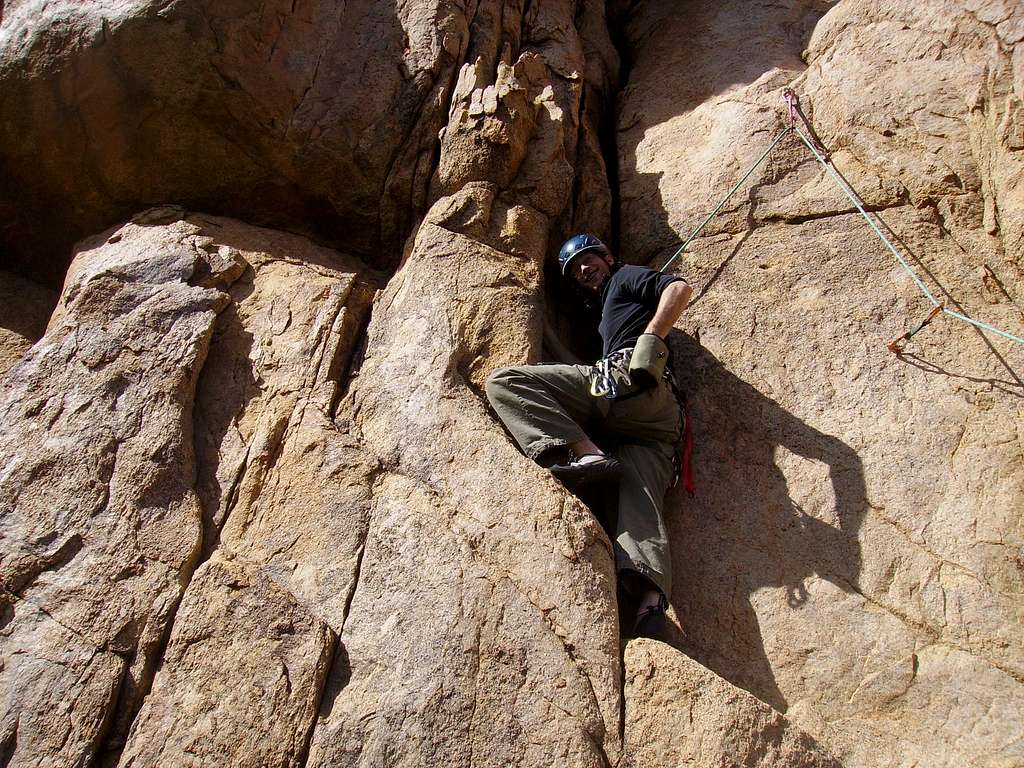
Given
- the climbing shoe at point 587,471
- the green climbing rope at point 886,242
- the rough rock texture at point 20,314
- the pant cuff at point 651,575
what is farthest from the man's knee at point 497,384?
the rough rock texture at point 20,314

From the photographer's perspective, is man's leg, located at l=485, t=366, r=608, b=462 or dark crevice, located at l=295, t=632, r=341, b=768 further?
man's leg, located at l=485, t=366, r=608, b=462

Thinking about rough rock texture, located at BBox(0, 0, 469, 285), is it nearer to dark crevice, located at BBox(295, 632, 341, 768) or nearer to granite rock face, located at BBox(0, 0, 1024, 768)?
granite rock face, located at BBox(0, 0, 1024, 768)

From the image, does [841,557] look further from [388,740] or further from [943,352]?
[388,740]

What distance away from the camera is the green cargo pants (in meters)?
4.87

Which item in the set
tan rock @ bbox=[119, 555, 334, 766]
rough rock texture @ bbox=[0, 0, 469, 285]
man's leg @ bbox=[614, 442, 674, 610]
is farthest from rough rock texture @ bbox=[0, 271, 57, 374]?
man's leg @ bbox=[614, 442, 674, 610]

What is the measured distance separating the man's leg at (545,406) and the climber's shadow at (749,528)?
0.77 meters

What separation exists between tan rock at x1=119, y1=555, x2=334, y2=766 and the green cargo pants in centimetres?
157

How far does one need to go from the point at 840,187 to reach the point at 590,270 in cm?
188

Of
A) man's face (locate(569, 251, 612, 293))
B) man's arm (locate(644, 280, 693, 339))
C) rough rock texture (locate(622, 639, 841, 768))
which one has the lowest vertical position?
rough rock texture (locate(622, 639, 841, 768))

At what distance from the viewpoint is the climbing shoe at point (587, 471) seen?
16.1 ft

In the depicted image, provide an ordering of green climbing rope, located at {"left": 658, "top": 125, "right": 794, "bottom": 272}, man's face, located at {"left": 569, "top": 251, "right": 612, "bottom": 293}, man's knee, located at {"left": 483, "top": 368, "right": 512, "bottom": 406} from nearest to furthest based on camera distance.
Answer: man's knee, located at {"left": 483, "top": 368, "right": 512, "bottom": 406}
man's face, located at {"left": 569, "top": 251, "right": 612, "bottom": 293}
green climbing rope, located at {"left": 658, "top": 125, "right": 794, "bottom": 272}

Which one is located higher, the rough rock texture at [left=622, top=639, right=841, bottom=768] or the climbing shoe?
the climbing shoe

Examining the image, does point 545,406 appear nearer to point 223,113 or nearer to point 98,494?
point 98,494

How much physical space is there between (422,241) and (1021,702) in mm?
4343
